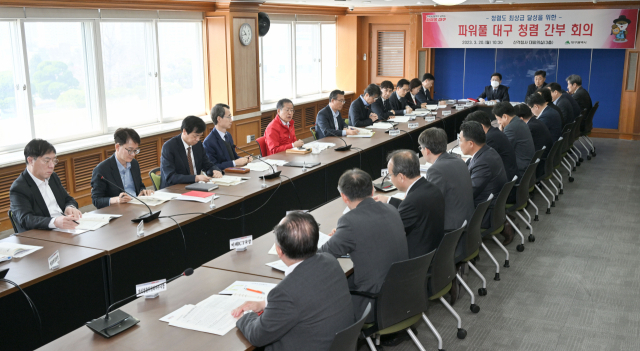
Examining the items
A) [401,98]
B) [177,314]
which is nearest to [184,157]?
[177,314]

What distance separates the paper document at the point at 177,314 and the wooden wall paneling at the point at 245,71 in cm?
637

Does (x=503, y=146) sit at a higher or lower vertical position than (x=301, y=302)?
higher

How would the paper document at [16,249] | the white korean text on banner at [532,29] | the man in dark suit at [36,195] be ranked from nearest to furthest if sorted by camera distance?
the paper document at [16,249] → the man in dark suit at [36,195] → the white korean text on banner at [532,29]

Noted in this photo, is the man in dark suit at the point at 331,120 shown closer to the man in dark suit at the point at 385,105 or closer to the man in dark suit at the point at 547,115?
the man in dark suit at the point at 385,105

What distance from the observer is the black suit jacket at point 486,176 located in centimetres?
445

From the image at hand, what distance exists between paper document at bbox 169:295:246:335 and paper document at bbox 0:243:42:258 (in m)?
1.31

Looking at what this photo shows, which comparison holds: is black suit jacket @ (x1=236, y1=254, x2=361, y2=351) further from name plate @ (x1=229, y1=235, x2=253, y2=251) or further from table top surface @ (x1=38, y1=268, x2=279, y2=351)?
name plate @ (x1=229, y1=235, x2=253, y2=251)

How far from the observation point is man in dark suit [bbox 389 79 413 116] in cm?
909

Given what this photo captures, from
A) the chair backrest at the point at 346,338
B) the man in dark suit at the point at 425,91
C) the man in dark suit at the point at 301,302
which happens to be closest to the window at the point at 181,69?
the man in dark suit at the point at 425,91

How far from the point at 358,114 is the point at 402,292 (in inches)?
200

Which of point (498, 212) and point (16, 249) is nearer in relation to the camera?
point (16, 249)

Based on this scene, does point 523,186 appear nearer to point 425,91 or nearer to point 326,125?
point 326,125

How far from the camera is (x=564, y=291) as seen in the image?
4.43 m

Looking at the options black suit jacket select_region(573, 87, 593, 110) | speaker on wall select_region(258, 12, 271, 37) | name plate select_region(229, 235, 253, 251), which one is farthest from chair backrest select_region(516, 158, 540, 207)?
speaker on wall select_region(258, 12, 271, 37)
